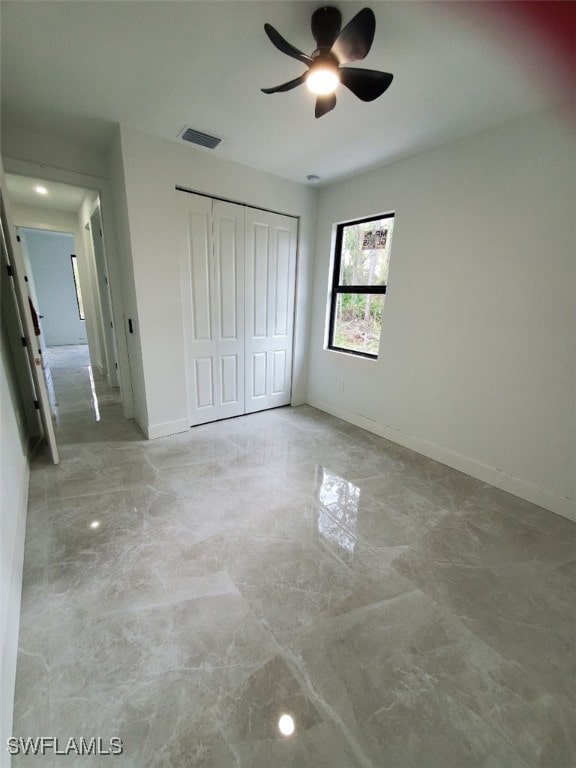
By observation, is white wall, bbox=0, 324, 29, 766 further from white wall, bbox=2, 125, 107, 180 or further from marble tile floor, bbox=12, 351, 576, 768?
white wall, bbox=2, 125, 107, 180

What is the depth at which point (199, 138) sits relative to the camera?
2.54 metres

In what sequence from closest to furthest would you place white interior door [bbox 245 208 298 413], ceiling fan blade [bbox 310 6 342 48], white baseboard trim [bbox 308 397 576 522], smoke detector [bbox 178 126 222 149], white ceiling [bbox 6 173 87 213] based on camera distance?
ceiling fan blade [bbox 310 6 342 48] → white baseboard trim [bbox 308 397 576 522] → smoke detector [bbox 178 126 222 149] → white interior door [bbox 245 208 298 413] → white ceiling [bbox 6 173 87 213]

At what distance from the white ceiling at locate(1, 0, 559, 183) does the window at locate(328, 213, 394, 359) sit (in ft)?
2.44

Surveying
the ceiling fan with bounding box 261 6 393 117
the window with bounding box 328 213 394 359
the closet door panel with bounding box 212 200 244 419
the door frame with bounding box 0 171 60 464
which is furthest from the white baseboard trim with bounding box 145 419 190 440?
the ceiling fan with bounding box 261 6 393 117

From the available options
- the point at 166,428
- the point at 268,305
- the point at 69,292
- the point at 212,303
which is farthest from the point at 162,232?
the point at 69,292

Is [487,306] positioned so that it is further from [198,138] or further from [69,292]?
[69,292]

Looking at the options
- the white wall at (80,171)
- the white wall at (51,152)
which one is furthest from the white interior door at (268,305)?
the white wall at (51,152)

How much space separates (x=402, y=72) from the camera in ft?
5.66

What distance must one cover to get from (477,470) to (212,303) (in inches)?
116

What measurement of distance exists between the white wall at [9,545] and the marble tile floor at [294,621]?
0.21 feet

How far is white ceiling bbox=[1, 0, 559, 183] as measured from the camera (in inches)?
56.5

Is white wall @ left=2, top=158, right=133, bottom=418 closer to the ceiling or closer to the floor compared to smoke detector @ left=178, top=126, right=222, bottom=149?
closer to the floor

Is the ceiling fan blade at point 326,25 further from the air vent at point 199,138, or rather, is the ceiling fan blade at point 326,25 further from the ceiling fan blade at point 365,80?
the air vent at point 199,138

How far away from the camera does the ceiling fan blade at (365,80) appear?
4.77ft
